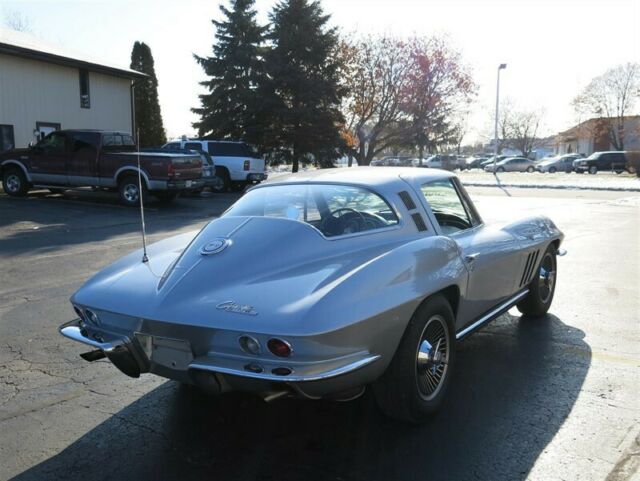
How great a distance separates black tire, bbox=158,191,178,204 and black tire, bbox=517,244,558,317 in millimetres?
12416

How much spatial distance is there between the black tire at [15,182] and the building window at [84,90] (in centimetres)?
744

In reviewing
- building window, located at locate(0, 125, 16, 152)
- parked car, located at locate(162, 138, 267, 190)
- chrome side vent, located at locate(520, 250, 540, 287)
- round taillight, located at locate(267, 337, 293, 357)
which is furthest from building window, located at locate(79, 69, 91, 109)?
round taillight, located at locate(267, 337, 293, 357)

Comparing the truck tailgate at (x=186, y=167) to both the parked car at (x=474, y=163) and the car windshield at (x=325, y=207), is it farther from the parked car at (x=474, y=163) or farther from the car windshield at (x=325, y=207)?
the parked car at (x=474, y=163)

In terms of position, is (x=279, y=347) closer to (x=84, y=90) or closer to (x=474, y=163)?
(x=84, y=90)

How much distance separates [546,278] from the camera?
5457 mm

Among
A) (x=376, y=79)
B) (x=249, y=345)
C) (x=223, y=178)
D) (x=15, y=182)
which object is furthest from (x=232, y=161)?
(x=249, y=345)

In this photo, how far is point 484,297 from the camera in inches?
163

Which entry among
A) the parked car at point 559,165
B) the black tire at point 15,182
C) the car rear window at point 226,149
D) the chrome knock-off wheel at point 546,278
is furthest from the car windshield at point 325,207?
the parked car at point 559,165

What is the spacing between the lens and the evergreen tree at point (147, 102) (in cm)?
3550

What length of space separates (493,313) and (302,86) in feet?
79.7

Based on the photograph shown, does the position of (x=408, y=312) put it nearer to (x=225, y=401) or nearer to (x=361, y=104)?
(x=225, y=401)

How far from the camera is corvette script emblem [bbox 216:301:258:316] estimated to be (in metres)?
2.71

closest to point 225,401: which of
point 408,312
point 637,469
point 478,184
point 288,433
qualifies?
point 288,433

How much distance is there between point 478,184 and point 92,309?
104ft
